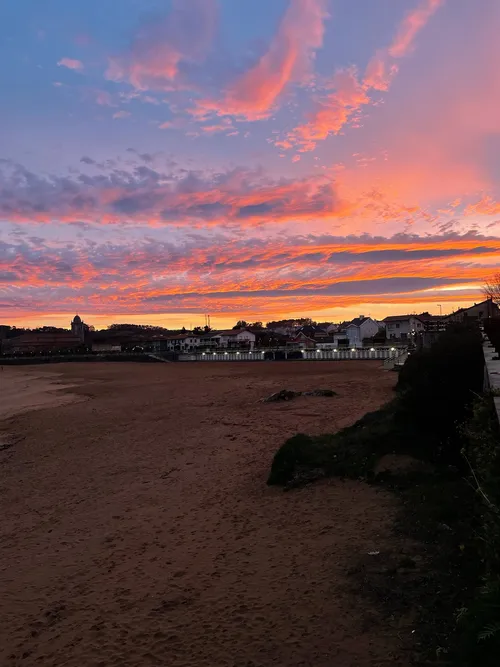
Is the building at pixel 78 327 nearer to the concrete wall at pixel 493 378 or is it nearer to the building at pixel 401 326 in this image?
the building at pixel 401 326

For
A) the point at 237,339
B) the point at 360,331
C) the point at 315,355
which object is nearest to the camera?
the point at 315,355

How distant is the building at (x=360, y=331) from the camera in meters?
94.3

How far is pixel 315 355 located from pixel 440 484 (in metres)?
71.3

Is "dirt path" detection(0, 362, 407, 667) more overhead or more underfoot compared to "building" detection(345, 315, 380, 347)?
more underfoot

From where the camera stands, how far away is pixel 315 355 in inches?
3093

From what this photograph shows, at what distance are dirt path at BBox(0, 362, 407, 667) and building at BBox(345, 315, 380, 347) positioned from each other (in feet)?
271

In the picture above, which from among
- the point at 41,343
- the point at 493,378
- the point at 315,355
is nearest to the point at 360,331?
the point at 315,355

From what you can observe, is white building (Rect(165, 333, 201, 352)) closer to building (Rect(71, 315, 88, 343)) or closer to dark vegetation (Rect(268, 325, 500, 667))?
building (Rect(71, 315, 88, 343))

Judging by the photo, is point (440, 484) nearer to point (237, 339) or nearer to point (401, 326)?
point (401, 326)

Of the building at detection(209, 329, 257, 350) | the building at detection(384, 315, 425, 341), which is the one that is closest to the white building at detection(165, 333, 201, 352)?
the building at detection(209, 329, 257, 350)

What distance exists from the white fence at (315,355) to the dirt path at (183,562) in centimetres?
5257

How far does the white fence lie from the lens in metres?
66.6

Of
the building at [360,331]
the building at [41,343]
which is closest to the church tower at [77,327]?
the building at [41,343]

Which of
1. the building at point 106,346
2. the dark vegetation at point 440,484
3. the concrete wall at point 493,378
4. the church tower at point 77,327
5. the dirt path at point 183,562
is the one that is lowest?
the dirt path at point 183,562
